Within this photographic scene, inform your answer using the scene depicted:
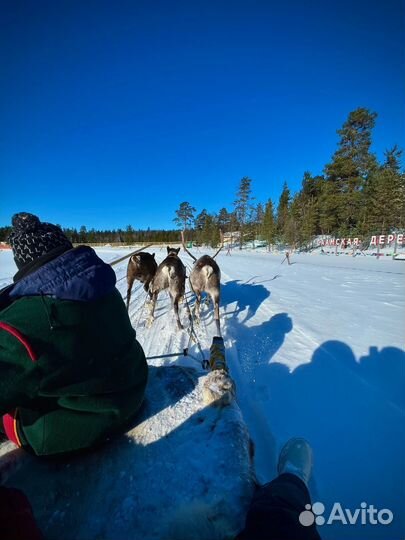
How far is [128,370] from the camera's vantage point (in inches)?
61.4

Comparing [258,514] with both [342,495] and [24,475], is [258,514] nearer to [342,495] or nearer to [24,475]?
[24,475]

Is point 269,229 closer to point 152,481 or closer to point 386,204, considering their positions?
point 386,204

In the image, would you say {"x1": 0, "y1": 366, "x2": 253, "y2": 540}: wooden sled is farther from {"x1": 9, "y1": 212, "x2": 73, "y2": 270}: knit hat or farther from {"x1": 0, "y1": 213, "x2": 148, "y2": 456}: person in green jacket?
{"x1": 9, "y1": 212, "x2": 73, "y2": 270}: knit hat

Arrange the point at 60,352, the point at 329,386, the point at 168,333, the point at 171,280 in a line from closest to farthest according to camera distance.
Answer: the point at 60,352, the point at 329,386, the point at 168,333, the point at 171,280

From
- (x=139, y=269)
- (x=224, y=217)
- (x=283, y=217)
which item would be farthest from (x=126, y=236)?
(x=139, y=269)

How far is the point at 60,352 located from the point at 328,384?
12.2 feet

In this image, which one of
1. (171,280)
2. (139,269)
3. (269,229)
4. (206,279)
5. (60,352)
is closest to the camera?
(60,352)

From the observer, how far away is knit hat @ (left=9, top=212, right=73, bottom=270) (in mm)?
1543

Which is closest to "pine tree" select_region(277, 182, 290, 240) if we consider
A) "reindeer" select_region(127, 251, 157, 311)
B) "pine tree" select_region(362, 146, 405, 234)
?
"pine tree" select_region(362, 146, 405, 234)

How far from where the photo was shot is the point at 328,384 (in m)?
3.60

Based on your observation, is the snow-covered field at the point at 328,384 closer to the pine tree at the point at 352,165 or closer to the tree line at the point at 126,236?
the pine tree at the point at 352,165

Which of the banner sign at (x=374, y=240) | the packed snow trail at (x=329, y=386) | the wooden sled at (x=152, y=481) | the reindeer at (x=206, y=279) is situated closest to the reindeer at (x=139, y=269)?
the packed snow trail at (x=329, y=386)

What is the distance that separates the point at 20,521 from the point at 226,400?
123 cm

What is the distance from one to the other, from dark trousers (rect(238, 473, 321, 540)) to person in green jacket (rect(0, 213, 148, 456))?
2.78ft
